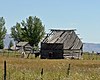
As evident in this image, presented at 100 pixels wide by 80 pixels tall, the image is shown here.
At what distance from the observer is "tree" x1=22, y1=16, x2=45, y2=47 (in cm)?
Answer: 13600

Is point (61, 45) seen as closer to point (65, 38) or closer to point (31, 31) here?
point (65, 38)

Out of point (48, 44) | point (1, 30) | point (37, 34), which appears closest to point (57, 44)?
point (48, 44)

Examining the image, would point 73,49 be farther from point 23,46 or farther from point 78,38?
point 23,46

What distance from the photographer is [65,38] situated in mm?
90188

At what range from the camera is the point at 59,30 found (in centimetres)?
9306

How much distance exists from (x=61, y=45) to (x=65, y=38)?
3245 mm

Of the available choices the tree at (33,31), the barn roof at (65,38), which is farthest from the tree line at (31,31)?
the barn roof at (65,38)

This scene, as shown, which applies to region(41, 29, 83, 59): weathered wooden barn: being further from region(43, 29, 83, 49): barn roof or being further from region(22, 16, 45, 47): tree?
region(22, 16, 45, 47): tree

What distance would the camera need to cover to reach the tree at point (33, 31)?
136000mm

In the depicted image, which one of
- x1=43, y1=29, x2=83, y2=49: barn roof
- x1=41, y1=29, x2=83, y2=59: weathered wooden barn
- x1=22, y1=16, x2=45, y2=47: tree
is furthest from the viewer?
x1=22, y1=16, x2=45, y2=47: tree

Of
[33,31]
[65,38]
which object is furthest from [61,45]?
[33,31]

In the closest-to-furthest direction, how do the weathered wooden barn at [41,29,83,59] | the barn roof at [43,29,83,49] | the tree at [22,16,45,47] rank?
the weathered wooden barn at [41,29,83,59] → the barn roof at [43,29,83,49] → the tree at [22,16,45,47]

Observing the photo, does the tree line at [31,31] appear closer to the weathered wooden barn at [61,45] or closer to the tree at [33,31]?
the tree at [33,31]

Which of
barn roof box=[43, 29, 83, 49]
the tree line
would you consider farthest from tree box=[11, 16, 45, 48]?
barn roof box=[43, 29, 83, 49]
